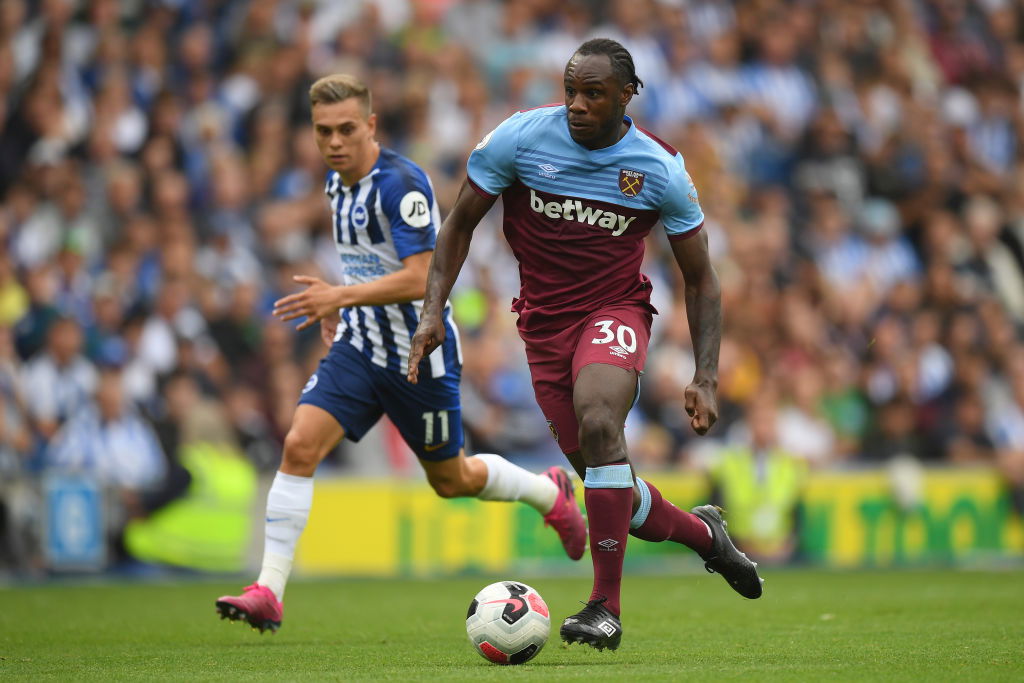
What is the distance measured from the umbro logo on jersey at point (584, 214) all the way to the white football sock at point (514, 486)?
2.27 metres

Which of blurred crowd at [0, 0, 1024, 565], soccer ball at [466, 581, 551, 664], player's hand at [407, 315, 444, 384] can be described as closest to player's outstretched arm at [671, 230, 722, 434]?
player's hand at [407, 315, 444, 384]

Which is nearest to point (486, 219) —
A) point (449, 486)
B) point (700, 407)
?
point (449, 486)

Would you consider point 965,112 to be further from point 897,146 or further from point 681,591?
point 681,591

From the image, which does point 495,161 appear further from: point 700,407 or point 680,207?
point 700,407

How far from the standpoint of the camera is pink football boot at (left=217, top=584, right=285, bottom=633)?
7207 mm

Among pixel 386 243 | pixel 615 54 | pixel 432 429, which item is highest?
pixel 615 54

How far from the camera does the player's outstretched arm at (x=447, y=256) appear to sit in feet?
22.4

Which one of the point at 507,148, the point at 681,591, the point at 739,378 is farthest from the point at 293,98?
the point at 507,148

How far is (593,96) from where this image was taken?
6.64m

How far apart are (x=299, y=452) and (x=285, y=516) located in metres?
0.33

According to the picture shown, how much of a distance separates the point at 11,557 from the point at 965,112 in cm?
1428

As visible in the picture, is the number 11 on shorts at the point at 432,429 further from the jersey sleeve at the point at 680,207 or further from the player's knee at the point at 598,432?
the jersey sleeve at the point at 680,207

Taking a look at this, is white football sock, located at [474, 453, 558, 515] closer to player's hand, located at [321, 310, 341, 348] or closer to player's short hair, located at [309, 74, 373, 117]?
player's hand, located at [321, 310, 341, 348]

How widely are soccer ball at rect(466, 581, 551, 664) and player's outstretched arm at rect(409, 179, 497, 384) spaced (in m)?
1.10
